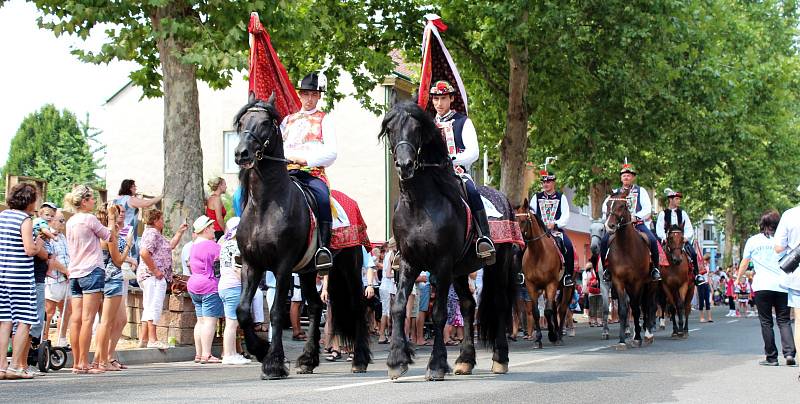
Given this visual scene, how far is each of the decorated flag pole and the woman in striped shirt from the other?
8.68ft

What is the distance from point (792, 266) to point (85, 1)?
12.0 m

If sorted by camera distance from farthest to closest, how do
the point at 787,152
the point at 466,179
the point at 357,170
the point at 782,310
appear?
the point at 787,152, the point at 357,170, the point at 782,310, the point at 466,179

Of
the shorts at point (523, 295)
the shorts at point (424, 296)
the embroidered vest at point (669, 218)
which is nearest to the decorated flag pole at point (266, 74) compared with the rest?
the shorts at point (424, 296)

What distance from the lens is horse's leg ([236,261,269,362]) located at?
11.3 metres

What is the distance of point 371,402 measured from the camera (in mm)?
9328

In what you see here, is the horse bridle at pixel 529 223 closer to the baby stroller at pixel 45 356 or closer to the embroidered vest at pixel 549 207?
the embroidered vest at pixel 549 207

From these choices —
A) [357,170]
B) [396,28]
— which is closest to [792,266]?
[396,28]

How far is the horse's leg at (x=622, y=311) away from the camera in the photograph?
1920 centimetres

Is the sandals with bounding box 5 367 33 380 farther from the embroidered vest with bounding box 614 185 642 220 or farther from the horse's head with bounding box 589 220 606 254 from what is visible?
the horse's head with bounding box 589 220 606 254

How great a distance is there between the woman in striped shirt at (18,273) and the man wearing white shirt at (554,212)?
10373mm

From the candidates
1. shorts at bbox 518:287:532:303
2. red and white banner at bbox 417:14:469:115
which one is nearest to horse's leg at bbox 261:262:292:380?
red and white banner at bbox 417:14:469:115

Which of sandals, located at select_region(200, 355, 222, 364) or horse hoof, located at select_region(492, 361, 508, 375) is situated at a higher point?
sandals, located at select_region(200, 355, 222, 364)

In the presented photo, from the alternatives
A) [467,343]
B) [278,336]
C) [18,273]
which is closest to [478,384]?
[467,343]

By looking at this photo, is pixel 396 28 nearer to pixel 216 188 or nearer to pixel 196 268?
pixel 216 188
